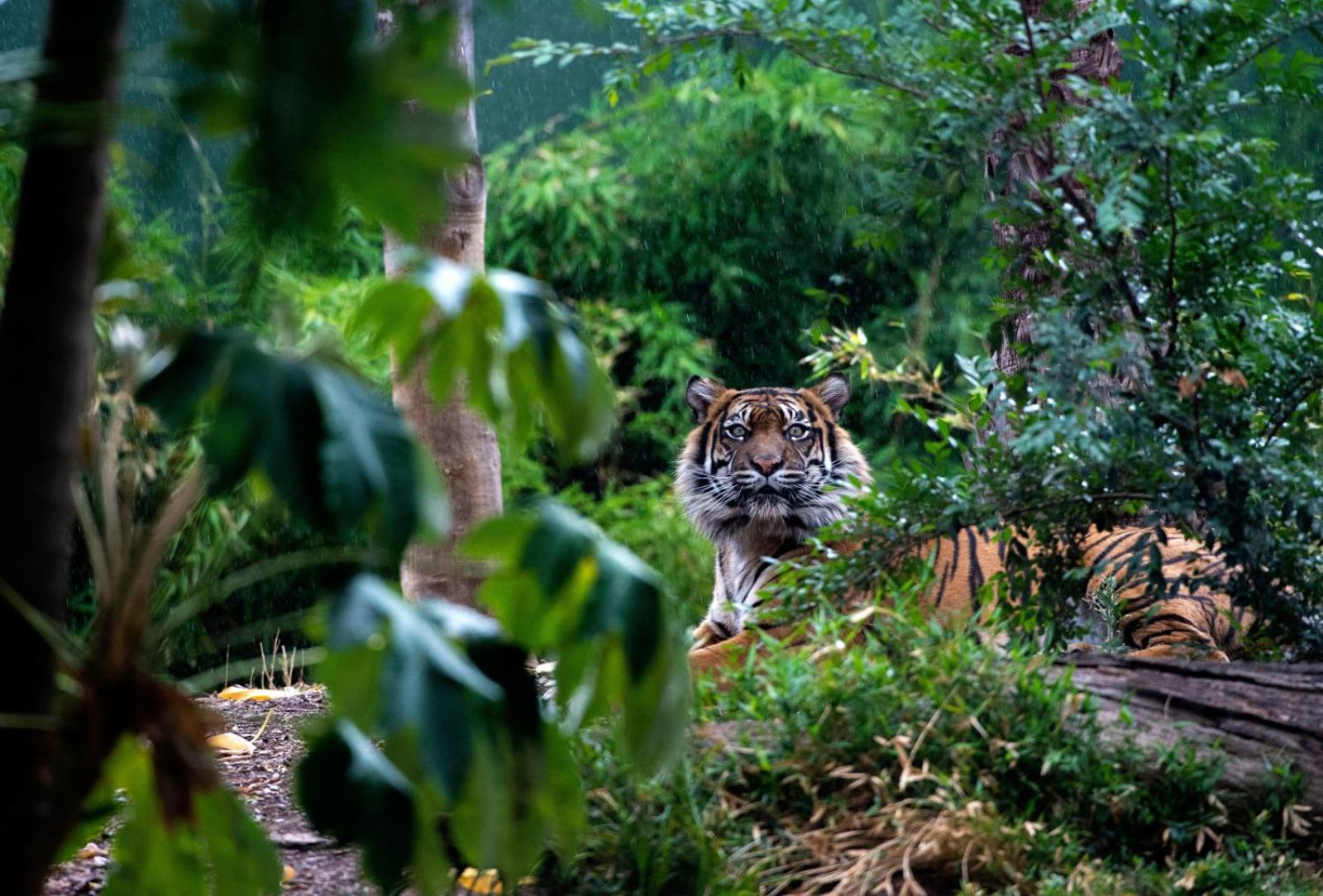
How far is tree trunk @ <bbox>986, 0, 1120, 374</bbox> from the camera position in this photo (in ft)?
10.7

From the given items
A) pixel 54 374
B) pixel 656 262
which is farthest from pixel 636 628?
pixel 656 262

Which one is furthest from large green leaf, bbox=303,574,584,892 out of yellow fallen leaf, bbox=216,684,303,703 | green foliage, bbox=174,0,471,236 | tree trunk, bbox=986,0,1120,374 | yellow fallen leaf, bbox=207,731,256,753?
yellow fallen leaf, bbox=216,684,303,703

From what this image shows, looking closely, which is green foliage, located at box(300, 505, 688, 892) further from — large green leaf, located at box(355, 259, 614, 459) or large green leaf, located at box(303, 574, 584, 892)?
large green leaf, located at box(355, 259, 614, 459)

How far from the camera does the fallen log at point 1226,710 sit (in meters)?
2.82

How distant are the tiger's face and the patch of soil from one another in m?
1.61

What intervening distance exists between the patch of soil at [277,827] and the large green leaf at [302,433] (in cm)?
97

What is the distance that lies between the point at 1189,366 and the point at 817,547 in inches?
38.3

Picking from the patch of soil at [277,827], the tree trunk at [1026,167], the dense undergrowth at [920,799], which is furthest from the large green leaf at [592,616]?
the tree trunk at [1026,167]

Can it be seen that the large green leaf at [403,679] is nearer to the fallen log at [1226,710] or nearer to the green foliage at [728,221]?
the fallen log at [1226,710]

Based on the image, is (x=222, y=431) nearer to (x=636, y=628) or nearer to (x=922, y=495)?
(x=636, y=628)

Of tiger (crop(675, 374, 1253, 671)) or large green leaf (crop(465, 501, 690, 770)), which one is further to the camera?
tiger (crop(675, 374, 1253, 671))

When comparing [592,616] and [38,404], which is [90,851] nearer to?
[38,404]

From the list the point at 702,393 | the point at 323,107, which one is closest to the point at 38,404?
the point at 323,107

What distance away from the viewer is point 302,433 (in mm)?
1199
